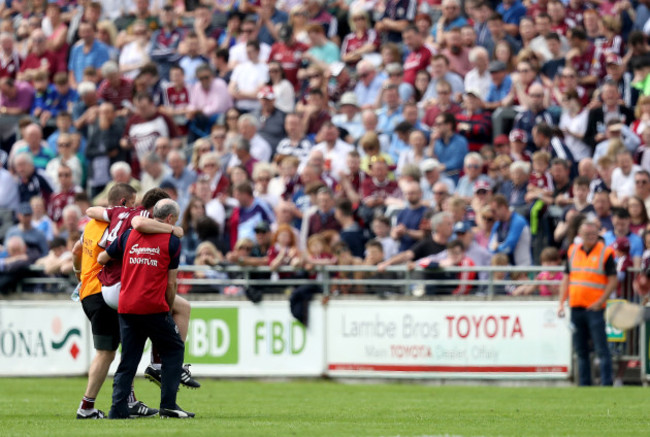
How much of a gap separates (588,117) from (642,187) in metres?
2.01

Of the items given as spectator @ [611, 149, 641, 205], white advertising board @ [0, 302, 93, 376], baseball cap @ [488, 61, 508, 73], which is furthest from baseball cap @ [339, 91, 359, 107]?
white advertising board @ [0, 302, 93, 376]

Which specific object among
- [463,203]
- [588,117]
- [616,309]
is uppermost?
[588,117]

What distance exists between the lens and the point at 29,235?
2119cm

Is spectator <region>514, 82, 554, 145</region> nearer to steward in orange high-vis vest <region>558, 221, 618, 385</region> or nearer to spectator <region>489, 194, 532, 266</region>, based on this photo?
spectator <region>489, 194, 532, 266</region>

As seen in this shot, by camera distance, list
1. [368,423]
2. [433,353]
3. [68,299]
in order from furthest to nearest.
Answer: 1. [68,299]
2. [433,353]
3. [368,423]

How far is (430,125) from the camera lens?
21656 millimetres

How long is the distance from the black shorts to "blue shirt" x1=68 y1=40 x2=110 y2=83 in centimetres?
1386

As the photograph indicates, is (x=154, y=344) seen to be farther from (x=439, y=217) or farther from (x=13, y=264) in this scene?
(x=13, y=264)

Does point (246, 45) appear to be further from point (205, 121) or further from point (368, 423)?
point (368, 423)

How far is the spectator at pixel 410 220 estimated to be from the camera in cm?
1933

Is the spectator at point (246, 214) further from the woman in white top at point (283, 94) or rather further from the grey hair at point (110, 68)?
the grey hair at point (110, 68)

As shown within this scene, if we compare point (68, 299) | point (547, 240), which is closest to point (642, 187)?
point (547, 240)

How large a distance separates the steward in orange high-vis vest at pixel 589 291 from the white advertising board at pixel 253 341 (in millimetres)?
3813

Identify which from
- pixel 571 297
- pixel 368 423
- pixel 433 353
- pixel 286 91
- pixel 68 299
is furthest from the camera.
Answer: pixel 286 91
